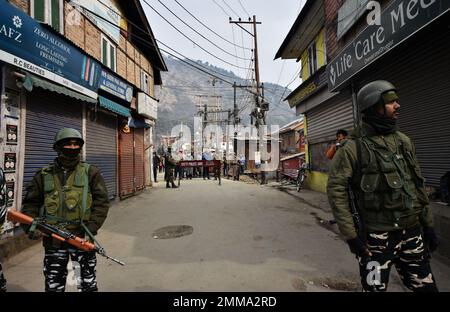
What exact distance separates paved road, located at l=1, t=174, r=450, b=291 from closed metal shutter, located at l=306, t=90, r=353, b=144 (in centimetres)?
343

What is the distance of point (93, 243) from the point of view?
2439 mm

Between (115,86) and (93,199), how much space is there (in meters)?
7.16

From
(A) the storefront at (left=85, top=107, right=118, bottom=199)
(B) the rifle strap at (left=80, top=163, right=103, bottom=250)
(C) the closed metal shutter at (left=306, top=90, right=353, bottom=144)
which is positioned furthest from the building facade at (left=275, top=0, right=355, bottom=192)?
(A) the storefront at (left=85, top=107, right=118, bottom=199)

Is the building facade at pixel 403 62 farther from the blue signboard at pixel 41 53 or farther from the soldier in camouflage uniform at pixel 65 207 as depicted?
the blue signboard at pixel 41 53

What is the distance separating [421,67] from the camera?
4926 mm

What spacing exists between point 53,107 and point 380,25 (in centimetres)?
737

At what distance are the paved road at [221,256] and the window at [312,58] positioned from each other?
7491 millimetres

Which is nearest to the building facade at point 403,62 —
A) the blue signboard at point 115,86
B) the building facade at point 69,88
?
the building facade at point 69,88

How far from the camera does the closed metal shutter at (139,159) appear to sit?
1144 centimetres

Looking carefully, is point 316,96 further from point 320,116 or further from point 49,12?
point 49,12

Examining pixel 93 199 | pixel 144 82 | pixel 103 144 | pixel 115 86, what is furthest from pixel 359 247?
pixel 144 82

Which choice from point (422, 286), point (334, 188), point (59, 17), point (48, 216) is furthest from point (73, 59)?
point (422, 286)
